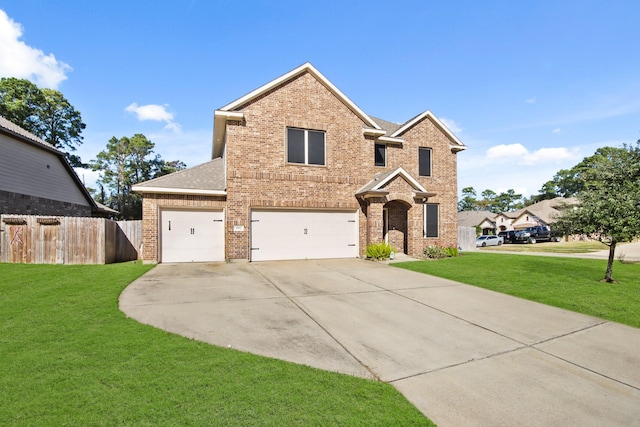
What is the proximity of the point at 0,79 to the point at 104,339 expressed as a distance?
35.8 metres

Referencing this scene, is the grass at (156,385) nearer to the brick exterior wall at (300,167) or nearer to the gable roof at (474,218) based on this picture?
the brick exterior wall at (300,167)

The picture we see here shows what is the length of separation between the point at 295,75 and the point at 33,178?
1466cm

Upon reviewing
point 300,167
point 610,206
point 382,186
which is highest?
point 300,167

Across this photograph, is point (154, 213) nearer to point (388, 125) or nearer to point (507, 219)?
point (388, 125)

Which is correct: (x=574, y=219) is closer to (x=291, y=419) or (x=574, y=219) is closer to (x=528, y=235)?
(x=291, y=419)

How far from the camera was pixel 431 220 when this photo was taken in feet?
52.9

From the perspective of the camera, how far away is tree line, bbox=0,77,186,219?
26703mm

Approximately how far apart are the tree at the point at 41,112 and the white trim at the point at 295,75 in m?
27.2

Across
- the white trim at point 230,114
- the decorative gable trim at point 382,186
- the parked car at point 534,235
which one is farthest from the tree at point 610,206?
the parked car at point 534,235

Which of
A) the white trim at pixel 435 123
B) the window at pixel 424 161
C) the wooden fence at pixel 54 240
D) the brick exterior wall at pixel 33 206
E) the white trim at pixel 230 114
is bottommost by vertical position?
the wooden fence at pixel 54 240

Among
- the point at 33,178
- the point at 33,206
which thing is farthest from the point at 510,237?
the point at 33,178

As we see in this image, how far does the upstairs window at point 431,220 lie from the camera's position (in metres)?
15.9

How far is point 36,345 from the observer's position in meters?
3.91

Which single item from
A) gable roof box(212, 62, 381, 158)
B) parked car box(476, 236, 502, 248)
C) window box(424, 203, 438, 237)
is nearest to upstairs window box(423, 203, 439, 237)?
window box(424, 203, 438, 237)
